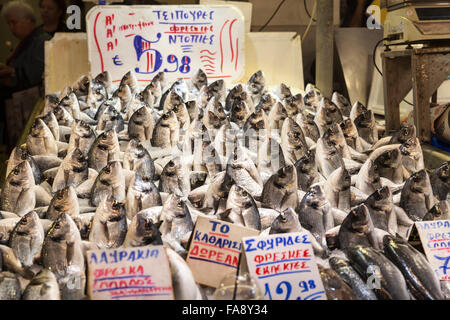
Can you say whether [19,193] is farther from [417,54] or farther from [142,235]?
[417,54]

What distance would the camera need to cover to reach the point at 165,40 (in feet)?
17.8

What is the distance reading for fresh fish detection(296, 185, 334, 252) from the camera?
2357 mm

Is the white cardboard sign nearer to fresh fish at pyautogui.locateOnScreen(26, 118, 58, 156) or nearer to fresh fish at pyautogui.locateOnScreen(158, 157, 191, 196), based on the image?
fresh fish at pyautogui.locateOnScreen(158, 157, 191, 196)

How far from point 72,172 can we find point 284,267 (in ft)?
5.33

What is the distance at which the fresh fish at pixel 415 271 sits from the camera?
6.06ft

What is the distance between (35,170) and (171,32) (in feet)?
9.50

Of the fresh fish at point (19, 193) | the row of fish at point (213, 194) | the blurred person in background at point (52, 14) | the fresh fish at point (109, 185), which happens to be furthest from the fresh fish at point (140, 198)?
the blurred person in background at point (52, 14)

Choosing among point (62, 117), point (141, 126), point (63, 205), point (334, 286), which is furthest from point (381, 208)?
point (62, 117)

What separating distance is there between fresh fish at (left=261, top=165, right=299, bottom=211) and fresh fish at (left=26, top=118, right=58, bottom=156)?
170cm

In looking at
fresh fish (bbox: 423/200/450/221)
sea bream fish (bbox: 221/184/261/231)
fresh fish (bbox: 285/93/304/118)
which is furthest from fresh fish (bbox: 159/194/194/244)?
fresh fish (bbox: 285/93/304/118)

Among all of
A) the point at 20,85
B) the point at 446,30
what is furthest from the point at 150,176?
the point at 20,85

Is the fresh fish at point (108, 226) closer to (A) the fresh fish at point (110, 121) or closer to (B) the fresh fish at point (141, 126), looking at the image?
(B) the fresh fish at point (141, 126)
